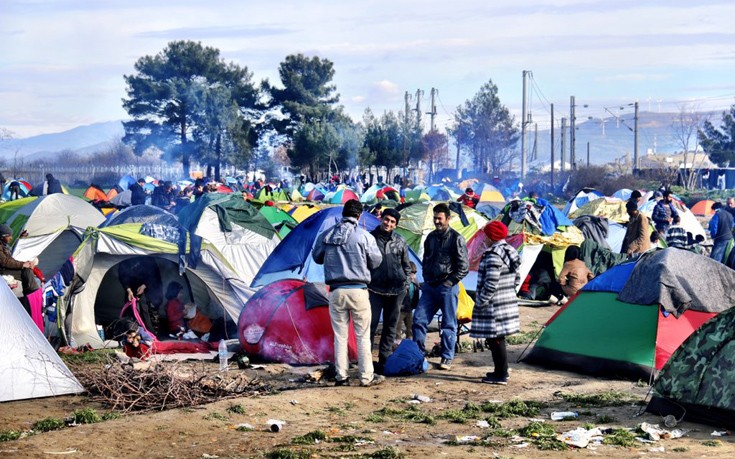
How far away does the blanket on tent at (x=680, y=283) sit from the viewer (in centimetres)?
1012

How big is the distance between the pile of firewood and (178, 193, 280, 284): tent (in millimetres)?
5752

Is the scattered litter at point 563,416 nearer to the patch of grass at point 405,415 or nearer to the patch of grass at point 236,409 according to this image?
the patch of grass at point 405,415

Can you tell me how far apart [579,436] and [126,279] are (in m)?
7.85

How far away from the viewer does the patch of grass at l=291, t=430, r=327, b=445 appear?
24.5ft

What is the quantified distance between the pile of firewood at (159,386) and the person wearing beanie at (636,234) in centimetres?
870

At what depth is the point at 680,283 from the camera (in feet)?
33.4

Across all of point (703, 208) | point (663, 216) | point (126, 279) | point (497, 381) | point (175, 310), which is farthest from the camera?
point (703, 208)

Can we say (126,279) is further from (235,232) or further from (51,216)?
(51,216)

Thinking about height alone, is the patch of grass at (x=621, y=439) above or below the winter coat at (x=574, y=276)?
below

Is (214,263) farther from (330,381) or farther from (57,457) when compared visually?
(57,457)

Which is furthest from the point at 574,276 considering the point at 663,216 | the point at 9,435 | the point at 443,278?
the point at 9,435

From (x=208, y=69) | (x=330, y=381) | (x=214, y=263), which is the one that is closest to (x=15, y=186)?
(x=214, y=263)

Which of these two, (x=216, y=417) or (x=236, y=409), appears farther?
(x=236, y=409)

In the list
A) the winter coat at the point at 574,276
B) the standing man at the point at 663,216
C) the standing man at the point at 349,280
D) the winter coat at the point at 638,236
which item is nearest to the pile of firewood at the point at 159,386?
the standing man at the point at 349,280
